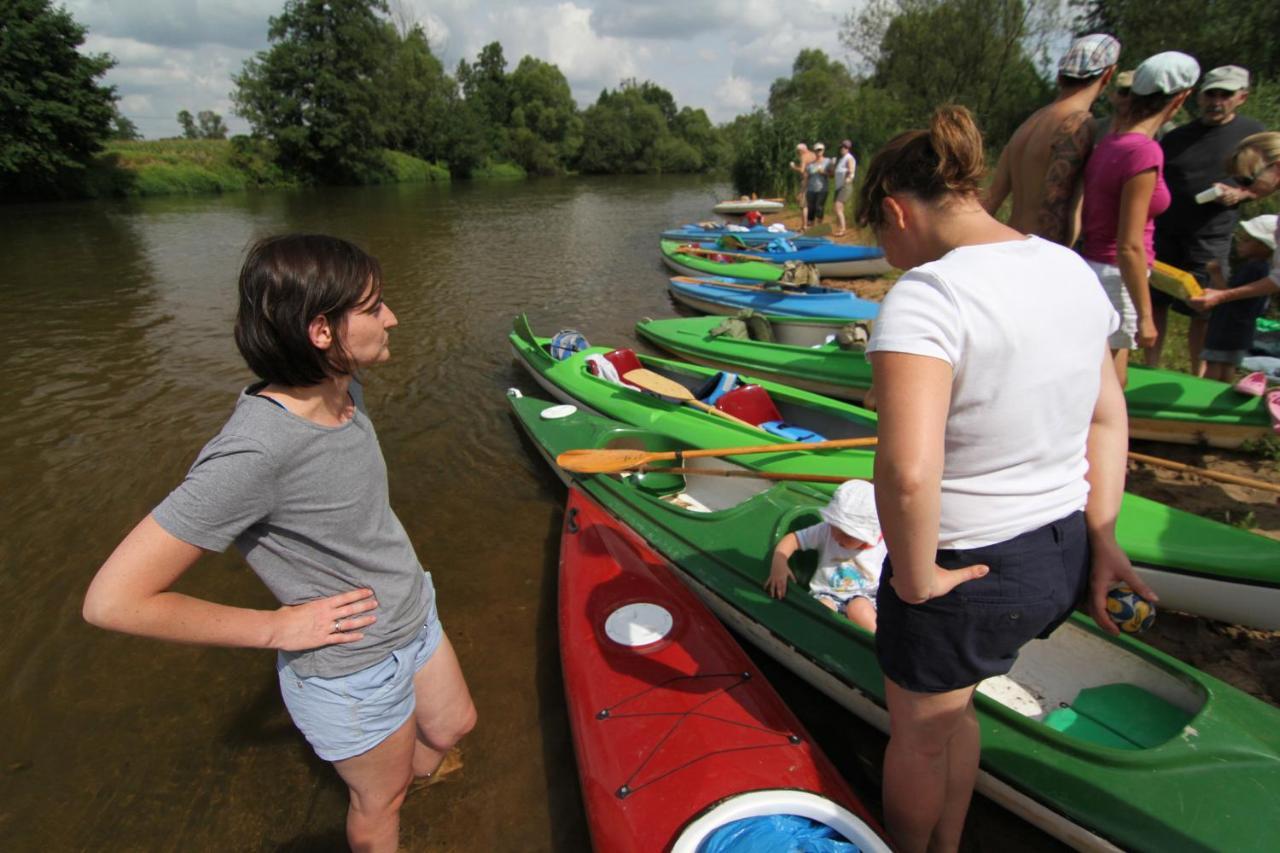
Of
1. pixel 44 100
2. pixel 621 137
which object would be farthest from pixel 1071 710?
pixel 621 137

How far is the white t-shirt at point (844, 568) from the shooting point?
109 inches

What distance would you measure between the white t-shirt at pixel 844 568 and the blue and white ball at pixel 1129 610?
102cm

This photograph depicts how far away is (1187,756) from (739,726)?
4.68 ft

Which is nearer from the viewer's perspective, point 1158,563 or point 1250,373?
point 1158,563

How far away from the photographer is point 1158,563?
10.1 ft

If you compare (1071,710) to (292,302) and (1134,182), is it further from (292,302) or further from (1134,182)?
(292,302)

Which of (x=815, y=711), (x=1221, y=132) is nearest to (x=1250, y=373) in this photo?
(x=1221, y=132)

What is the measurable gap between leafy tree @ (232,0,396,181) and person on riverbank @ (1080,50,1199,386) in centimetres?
4023

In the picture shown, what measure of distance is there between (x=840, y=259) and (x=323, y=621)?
34.2 feet

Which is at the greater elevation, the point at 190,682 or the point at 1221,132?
the point at 1221,132

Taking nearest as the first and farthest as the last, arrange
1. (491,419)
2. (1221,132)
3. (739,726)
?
(739,726), (1221,132), (491,419)

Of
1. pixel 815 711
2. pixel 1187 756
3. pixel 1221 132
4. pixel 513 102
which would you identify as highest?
pixel 513 102

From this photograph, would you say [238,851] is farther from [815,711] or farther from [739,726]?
[815,711]

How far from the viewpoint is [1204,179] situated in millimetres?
3918
